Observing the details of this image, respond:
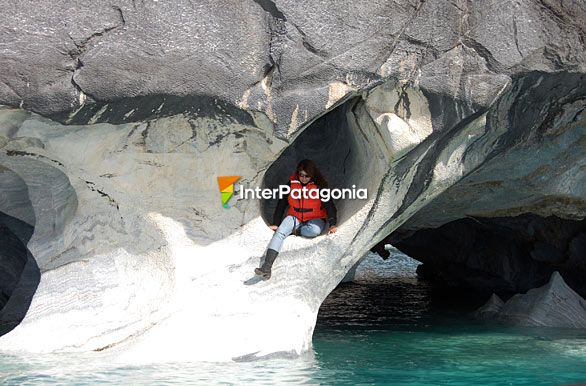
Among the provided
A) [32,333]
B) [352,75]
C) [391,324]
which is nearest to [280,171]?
[391,324]

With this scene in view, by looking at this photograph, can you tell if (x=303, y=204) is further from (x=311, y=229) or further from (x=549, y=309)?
(x=549, y=309)

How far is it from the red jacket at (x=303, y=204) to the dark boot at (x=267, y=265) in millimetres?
449

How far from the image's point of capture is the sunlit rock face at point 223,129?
19.0ft

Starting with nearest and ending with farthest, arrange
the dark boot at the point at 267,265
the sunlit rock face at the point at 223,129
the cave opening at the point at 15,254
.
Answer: the sunlit rock face at the point at 223,129 → the dark boot at the point at 267,265 → the cave opening at the point at 15,254

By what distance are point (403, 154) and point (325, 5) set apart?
54.5 inches

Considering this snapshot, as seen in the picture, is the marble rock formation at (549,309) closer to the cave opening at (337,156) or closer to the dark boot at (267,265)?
the cave opening at (337,156)

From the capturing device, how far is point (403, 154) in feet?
21.7

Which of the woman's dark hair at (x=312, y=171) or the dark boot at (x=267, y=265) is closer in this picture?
the dark boot at (x=267, y=265)

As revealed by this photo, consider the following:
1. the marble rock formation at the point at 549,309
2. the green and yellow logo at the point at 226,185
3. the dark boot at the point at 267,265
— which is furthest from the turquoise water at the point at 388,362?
the green and yellow logo at the point at 226,185

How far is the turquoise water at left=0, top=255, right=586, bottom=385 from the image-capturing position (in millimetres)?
5547

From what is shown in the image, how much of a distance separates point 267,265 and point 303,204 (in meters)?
0.69

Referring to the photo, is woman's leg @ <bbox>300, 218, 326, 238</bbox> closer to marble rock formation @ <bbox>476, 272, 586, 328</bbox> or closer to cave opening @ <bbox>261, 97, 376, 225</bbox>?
cave opening @ <bbox>261, 97, 376, 225</bbox>

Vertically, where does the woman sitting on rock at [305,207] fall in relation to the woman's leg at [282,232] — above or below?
above

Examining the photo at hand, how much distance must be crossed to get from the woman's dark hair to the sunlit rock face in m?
0.32
